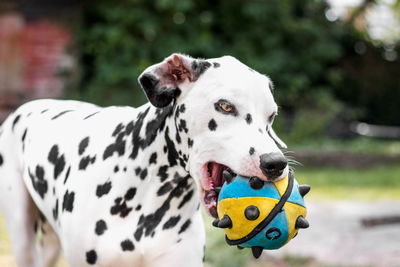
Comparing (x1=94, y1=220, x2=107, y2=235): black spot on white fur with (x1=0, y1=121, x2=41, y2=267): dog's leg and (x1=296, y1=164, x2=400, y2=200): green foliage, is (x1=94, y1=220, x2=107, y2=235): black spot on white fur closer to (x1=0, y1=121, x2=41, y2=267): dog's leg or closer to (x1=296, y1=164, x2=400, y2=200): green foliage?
(x1=0, y1=121, x2=41, y2=267): dog's leg

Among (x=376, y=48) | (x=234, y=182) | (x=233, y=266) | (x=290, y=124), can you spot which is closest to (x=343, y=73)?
→ (x=376, y=48)

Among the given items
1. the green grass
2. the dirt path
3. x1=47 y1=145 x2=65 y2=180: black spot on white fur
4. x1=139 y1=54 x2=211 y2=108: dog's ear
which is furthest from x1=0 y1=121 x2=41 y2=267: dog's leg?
the green grass

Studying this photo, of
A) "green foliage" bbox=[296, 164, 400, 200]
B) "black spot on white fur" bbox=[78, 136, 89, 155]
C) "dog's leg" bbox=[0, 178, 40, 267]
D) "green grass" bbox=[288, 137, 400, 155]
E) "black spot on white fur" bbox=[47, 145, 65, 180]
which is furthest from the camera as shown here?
"green grass" bbox=[288, 137, 400, 155]

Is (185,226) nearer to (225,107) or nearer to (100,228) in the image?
(100,228)

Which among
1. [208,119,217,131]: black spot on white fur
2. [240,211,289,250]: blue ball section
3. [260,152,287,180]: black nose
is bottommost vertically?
[240,211,289,250]: blue ball section

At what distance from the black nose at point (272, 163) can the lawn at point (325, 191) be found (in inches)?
115

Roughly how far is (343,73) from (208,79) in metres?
14.5

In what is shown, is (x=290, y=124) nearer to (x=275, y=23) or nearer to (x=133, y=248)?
(x=275, y=23)

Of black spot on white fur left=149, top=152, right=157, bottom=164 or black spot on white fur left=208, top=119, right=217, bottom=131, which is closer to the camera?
black spot on white fur left=208, top=119, right=217, bottom=131

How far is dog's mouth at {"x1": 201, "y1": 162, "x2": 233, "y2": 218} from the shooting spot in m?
3.08

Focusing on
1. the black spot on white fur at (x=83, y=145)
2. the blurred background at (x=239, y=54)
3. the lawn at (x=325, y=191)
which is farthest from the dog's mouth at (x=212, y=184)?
the blurred background at (x=239, y=54)

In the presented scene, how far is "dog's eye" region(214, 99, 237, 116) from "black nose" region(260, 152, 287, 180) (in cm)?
25

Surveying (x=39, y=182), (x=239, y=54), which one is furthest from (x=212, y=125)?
(x=239, y=54)

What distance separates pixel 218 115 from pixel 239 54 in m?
11.8
